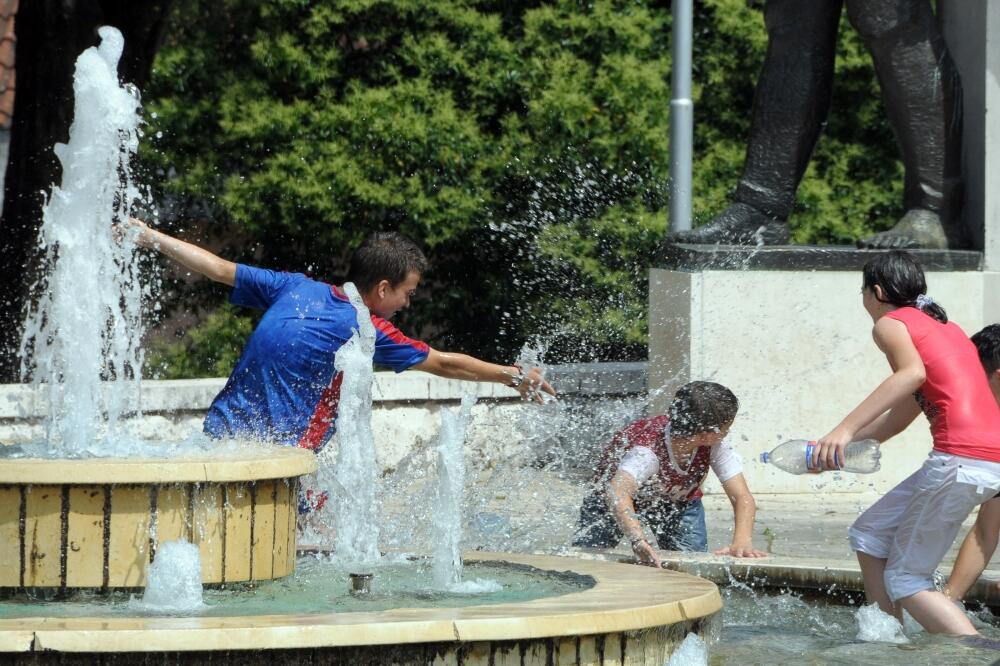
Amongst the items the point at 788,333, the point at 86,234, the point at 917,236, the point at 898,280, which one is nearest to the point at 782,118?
the point at 917,236

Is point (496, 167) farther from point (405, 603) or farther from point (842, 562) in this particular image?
point (405, 603)

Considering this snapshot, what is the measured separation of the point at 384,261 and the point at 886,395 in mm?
1758

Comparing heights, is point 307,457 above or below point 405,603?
above

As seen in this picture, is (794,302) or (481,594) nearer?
(481,594)

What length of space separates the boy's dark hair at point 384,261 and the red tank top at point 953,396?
1639 mm

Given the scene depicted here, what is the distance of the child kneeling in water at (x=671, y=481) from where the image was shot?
6.18 m

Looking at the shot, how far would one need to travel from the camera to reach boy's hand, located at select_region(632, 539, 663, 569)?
19.1ft

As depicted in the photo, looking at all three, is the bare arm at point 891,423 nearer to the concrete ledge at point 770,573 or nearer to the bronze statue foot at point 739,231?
the concrete ledge at point 770,573

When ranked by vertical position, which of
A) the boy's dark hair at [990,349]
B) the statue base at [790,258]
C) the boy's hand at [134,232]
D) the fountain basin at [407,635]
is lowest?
the fountain basin at [407,635]

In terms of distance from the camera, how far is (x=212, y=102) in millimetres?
13883

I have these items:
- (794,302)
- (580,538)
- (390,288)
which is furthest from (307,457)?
(794,302)

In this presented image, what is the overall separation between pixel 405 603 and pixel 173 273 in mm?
9781

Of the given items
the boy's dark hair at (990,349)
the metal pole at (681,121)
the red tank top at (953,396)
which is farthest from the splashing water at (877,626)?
the metal pole at (681,121)

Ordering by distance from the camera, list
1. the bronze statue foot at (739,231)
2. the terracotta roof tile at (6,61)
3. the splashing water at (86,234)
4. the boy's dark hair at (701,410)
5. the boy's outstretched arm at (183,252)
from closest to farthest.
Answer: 1. the splashing water at (86,234)
2. the boy's outstretched arm at (183,252)
3. the boy's dark hair at (701,410)
4. the bronze statue foot at (739,231)
5. the terracotta roof tile at (6,61)
